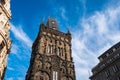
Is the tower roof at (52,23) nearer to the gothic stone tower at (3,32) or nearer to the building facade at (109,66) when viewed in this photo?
the building facade at (109,66)

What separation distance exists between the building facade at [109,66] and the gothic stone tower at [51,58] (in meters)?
7.69

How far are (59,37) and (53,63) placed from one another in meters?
13.7

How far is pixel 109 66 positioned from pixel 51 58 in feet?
59.3

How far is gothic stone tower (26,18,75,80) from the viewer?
5483 cm

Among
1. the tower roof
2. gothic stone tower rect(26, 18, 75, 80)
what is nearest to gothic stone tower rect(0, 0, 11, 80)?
gothic stone tower rect(26, 18, 75, 80)

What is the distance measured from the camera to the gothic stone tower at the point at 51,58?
180ft

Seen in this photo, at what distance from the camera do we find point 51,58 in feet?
198

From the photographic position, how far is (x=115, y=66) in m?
53.0

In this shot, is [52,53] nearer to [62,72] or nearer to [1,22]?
[62,72]

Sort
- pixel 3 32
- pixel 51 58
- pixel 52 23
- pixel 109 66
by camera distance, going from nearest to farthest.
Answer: pixel 3 32 < pixel 109 66 < pixel 51 58 < pixel 52 23

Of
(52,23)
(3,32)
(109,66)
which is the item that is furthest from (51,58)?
(3,32)

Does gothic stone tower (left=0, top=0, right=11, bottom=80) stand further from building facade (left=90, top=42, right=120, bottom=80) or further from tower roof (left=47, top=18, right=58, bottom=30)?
tower roof (left=47, top=18, right=58, bottom=30)

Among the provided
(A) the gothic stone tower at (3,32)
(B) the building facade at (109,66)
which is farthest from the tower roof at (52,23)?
(A) the gothic stone tower at (3,32)

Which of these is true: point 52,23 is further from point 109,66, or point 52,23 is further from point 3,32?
point 3,32
